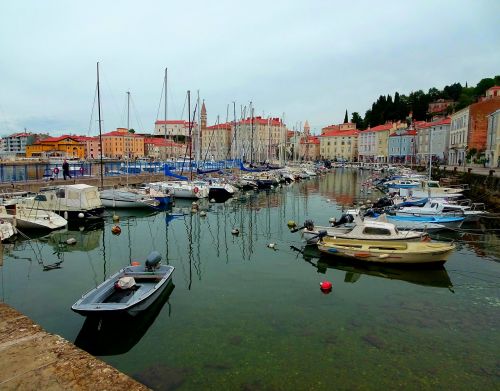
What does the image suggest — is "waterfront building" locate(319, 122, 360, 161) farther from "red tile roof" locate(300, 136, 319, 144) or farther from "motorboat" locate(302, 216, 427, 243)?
"motorboat" locate(302, 216, 427, 243)

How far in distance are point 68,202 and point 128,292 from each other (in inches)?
749

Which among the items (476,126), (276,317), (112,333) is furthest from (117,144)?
(276,317)

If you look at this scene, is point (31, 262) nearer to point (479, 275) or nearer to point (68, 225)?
point (68, 225)

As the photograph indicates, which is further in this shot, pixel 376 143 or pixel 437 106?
pixel 437 106

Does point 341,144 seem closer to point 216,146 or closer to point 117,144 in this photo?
point 216,146

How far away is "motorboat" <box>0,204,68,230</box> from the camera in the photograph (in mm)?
24597

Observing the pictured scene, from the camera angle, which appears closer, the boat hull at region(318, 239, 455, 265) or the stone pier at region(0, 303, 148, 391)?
the stone pier at region(0, 303, 148, 391)

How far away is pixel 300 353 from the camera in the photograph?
1038cm

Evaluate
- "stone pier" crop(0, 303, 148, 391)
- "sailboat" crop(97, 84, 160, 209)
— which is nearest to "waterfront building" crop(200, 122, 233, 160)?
"sailboat" crop(97, 84, 160, 209)

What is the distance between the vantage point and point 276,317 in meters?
12.7

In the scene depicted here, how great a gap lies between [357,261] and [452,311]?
18.8 feet

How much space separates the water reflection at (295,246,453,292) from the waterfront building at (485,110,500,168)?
4920 cm

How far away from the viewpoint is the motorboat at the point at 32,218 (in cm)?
2460

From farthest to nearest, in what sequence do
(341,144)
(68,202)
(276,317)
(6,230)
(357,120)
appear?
(357,120) → (341,144) → (68,202) → (6,230) → (276,317)
